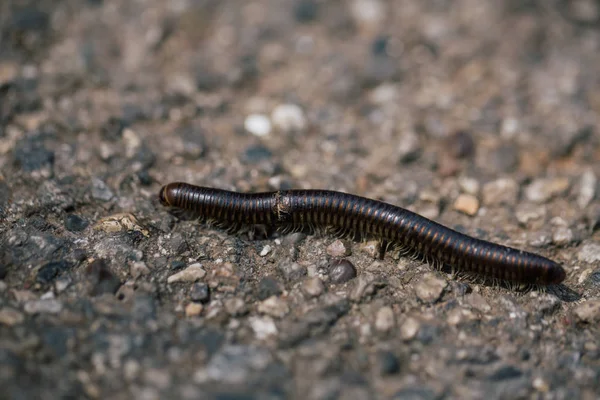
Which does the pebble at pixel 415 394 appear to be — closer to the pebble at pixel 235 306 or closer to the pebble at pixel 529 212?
the pebble at pixel 235 306

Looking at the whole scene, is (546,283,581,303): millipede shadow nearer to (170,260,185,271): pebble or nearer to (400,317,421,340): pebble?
(400,317,421,340): pebble

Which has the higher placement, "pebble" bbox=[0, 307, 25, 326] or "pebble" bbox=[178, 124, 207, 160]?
"pebble" bbox=[178, 124, 207, 160]

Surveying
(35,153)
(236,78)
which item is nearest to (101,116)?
(35,153)

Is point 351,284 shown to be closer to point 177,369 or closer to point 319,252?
point 319,252

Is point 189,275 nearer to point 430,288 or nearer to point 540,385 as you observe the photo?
point 430,288

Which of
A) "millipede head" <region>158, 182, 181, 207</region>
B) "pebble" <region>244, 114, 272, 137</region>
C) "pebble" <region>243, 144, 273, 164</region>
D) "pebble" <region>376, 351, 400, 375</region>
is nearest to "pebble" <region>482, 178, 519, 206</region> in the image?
"pebble" <region>243, 144, 273, 164</region>

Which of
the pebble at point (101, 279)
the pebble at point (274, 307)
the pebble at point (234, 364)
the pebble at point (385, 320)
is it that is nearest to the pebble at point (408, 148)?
the pebble at point (385, 320)

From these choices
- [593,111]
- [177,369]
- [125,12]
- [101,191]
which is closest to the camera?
[177,369]
